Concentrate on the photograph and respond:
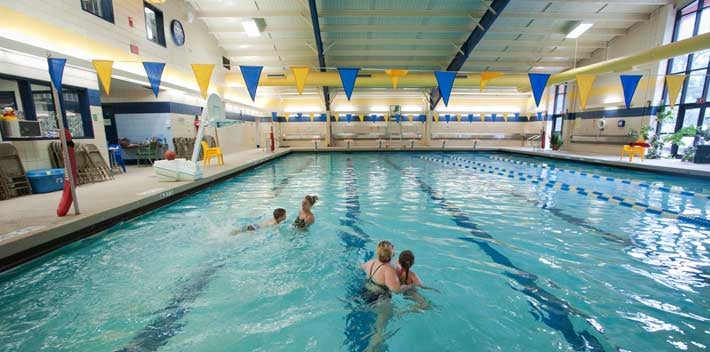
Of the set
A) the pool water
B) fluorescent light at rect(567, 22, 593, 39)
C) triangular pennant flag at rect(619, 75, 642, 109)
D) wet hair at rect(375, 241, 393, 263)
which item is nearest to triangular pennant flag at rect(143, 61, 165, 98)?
the pool water

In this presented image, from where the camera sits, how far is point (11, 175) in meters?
4.50

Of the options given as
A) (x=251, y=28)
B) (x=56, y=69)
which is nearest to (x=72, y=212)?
(x=56, y=69)

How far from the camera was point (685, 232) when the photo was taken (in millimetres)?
3711

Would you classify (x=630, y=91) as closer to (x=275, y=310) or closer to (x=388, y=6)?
(x=388, y=6)

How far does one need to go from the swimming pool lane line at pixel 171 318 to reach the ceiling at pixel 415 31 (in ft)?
30.1

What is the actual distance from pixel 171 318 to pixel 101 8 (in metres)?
7.74

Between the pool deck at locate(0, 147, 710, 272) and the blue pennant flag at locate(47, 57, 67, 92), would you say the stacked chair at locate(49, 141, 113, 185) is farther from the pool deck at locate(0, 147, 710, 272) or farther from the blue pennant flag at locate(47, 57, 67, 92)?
the blue pennant flag at locate(47, 57, 67, 92)

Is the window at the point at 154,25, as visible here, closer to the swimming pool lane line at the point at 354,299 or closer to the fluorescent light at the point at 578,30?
the swimming pool lane line at the point at 354,299

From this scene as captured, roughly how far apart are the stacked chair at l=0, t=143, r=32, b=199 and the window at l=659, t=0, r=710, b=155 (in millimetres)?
16607

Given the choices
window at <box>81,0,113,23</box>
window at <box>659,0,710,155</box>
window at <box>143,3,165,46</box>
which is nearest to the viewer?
window at <box>81,0,113,23</box>

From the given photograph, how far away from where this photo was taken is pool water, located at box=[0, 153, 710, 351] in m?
1.85

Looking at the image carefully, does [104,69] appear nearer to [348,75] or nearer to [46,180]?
[46,180]

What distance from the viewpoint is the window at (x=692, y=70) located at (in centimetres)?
916

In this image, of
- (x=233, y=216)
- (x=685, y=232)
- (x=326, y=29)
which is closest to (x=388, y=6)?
(x=326, y=29)
